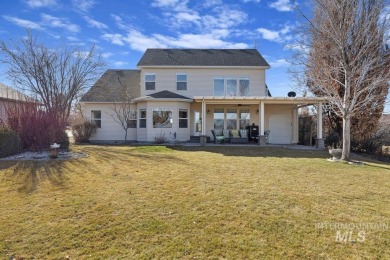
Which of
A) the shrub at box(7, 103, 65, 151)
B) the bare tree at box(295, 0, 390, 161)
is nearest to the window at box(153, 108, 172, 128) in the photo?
the shrub at box(7, 103, 65, 151)

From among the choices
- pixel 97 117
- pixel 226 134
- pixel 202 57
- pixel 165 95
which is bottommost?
pixel 226 134

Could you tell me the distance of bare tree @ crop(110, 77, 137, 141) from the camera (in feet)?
62.5

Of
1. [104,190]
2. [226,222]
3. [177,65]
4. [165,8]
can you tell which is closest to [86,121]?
[177,65]

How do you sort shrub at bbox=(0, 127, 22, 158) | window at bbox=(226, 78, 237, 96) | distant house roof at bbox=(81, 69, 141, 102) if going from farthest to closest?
distant house roof at bbox=(81, 69, 141, 102), window at bbox=(226, 78, 237, 96), shrub at bbox=(0, 127, 22, 158)

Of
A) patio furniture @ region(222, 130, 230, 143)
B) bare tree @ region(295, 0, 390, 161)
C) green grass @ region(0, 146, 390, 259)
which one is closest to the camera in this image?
green grass @ region(0, 146, 390, 259)

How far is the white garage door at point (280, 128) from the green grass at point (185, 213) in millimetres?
11591

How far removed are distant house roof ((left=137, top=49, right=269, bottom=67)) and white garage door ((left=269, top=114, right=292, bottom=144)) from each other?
4.31m

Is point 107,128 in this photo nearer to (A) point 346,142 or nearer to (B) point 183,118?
(B) point 183,118

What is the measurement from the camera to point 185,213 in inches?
182

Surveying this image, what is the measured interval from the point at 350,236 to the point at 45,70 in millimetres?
23054

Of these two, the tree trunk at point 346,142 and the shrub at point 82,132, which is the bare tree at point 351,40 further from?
the shrub at point 82,132

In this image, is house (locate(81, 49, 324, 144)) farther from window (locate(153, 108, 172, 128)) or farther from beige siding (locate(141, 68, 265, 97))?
window (locate(153, 108, 172, 128))

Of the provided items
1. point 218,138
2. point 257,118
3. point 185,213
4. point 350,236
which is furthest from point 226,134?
point 350,236

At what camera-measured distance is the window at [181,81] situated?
769 inches
